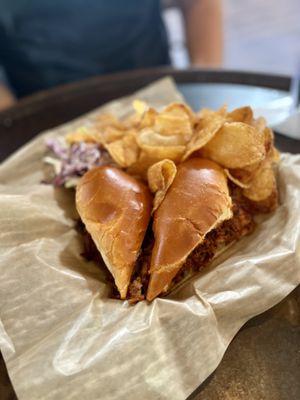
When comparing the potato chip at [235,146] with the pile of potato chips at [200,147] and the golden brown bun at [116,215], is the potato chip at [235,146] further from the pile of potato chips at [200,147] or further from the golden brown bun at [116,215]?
the golden brown bun at [116,215]

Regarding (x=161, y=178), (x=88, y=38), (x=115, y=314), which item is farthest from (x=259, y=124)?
(x=88, y=38)

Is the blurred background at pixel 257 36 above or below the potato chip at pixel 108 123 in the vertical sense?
below

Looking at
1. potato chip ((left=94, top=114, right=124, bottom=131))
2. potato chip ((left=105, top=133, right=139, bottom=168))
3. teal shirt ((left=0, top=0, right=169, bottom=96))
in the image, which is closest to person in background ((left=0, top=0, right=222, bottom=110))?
teal shirt ((left=0, top=0, right=169, bottom=96))


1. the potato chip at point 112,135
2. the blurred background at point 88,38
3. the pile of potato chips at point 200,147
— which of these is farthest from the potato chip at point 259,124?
the blurred background at point 88,38

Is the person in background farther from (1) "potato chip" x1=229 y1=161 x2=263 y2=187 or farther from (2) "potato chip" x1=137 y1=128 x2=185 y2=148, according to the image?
(1) "potato chip" x1=229 y1=161 x2=263 y2=187

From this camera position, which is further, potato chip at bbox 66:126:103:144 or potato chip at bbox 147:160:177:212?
potato chip at bbox 66:126:103:144

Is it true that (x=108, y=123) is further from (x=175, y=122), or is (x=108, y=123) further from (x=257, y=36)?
(x=257, y=36)
